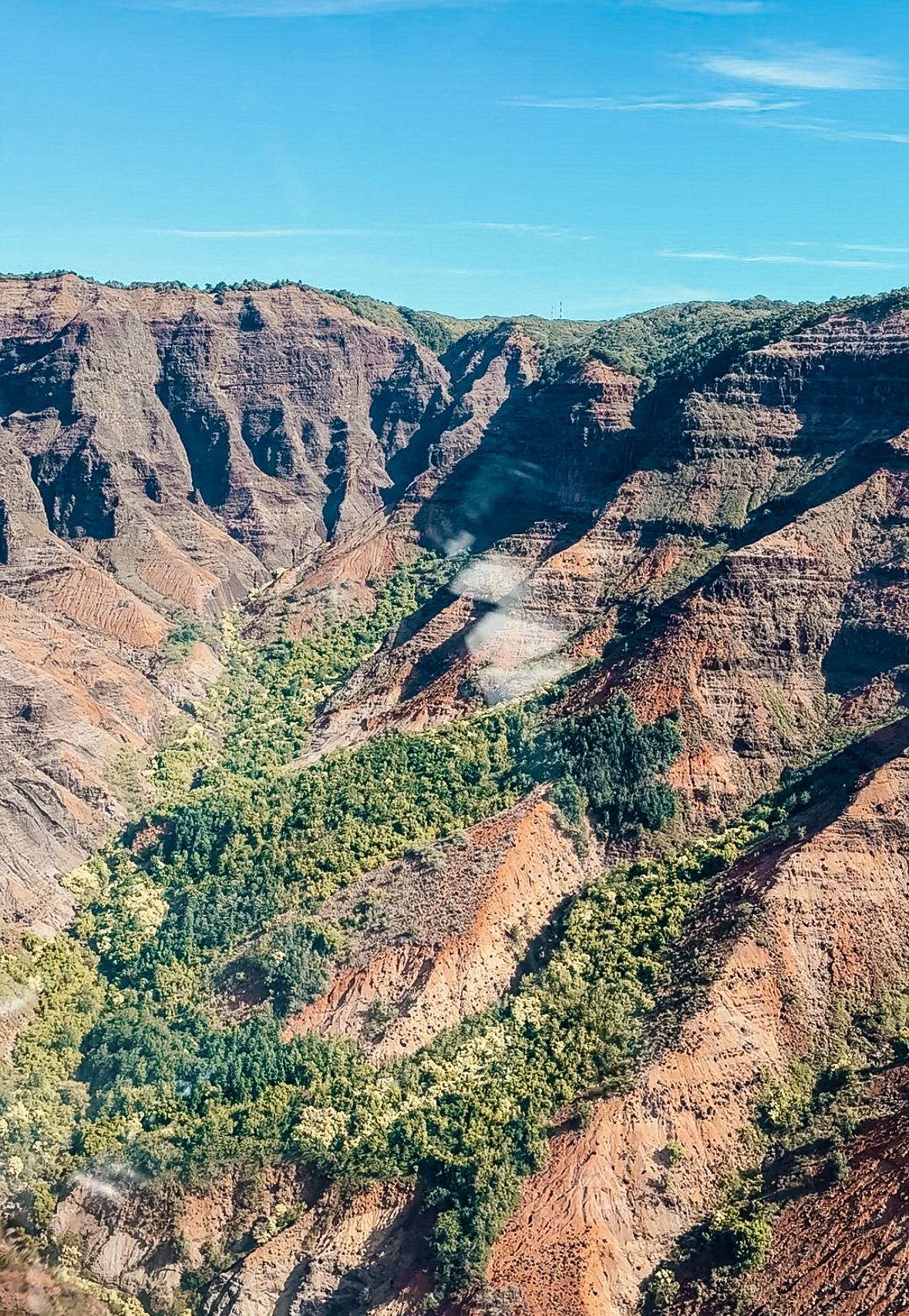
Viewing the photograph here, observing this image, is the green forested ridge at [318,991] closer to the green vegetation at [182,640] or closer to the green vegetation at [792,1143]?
the green vegetation at [792,1143]

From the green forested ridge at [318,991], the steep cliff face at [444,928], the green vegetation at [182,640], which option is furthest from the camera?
the green vegetation at [182,640]

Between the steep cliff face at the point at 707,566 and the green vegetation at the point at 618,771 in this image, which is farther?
the steep cliff face at the point at 707,566

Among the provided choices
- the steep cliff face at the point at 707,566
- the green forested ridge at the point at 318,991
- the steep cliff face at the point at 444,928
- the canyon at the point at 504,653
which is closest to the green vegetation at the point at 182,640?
the canyon at the point at 504,653

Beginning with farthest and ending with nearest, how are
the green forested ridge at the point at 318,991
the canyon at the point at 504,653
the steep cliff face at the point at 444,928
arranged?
the steep cliff face at the point at 444,928
the green forested ridge at the point at 318,991
the canyon at the point at 504,653

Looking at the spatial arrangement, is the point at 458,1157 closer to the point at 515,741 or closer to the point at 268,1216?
the point at 268,1216

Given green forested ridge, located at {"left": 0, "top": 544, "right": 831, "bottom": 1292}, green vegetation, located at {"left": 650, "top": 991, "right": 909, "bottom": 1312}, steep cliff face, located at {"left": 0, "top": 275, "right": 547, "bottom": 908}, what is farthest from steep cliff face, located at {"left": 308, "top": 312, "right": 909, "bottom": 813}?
steep cliff face, located at {"left": 0, "top": 275, "right": 547, "bottom": 908}

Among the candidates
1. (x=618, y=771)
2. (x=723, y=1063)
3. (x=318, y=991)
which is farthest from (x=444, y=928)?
(x=723, y=1063)

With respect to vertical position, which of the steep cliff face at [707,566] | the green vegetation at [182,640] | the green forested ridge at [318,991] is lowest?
the green forested ridge at [318,991]

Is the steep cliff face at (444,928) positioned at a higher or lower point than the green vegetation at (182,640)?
lower
